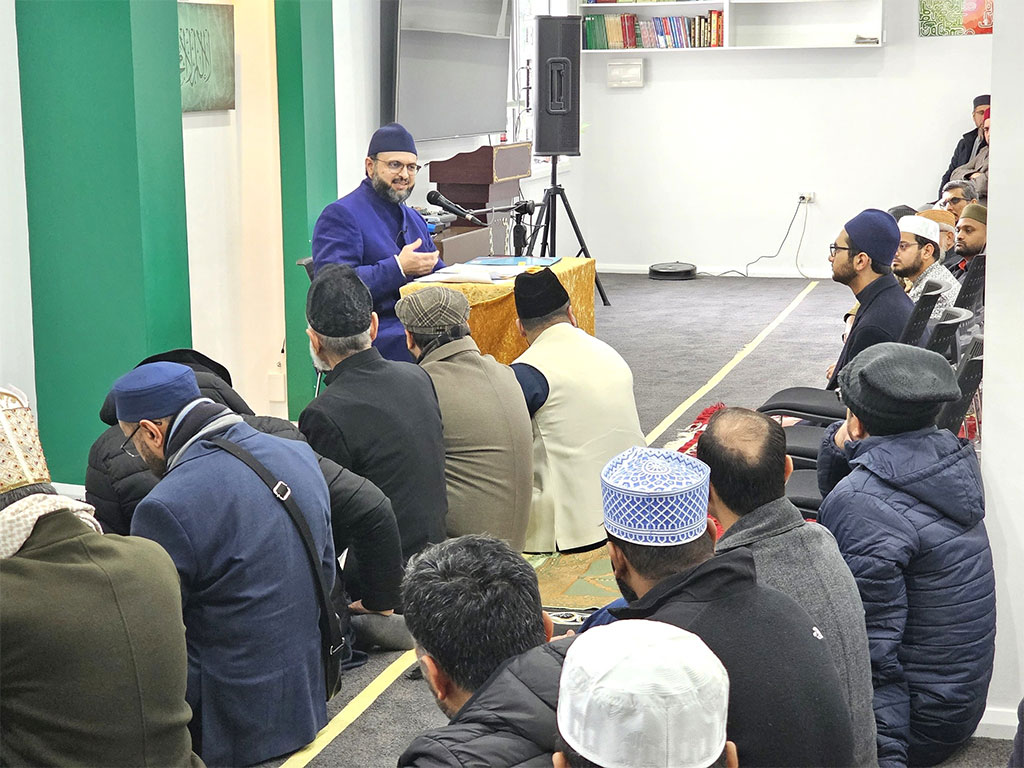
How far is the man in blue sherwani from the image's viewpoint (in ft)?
8.61

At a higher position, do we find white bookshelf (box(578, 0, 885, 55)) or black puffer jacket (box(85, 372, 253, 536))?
white bookshelf (box(578, 0, 885, 55))

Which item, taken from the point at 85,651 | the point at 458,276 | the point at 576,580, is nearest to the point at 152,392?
the point at 85,651

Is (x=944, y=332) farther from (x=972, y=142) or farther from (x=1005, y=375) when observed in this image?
Result: (x=972, y=142)

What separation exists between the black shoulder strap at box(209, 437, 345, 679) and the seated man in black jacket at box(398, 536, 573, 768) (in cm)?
90

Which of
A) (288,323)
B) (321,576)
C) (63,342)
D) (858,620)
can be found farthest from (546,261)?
(858,620)

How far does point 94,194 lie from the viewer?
475 cm

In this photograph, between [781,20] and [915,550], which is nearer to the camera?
[915,550]

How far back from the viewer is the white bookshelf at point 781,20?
11.0 meters

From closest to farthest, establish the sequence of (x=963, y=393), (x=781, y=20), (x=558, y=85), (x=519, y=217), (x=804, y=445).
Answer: (x=963, y=393) → (x=804, y=445) → (x=519, y=217) → (x=558, y=85) → (x=781, y=20)

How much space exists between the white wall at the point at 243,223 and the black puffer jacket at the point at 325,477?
263 cm

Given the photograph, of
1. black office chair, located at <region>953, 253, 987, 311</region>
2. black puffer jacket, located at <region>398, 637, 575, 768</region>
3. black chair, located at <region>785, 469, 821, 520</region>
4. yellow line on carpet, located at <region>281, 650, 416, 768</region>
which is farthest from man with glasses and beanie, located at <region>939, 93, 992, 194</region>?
black puffer jacket, located at <region>398, 637, 575, 768</region>

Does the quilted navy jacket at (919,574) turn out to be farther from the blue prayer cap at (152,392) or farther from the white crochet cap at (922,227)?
the white crochet cap at (922,227)

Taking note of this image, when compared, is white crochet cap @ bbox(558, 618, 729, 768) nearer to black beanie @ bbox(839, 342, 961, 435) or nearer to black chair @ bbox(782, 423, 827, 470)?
black beanie @ bbox(839, 342, 961, 435)

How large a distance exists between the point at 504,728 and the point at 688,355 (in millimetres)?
6521
